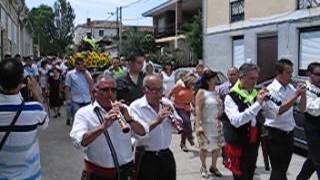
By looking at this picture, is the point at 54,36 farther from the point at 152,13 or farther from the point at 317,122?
the point at 317,122

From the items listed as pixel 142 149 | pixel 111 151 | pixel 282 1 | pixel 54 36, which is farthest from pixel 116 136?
pixel 54 36

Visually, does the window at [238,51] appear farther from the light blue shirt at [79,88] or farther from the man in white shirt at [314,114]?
the man in white shirt at [314,114]

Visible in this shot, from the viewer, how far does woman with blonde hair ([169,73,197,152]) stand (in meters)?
11.5

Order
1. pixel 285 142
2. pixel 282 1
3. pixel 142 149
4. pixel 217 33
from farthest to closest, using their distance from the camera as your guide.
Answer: pixel 217 33 < pixel 282 1 < pixel 285 142 < pixel 142 149

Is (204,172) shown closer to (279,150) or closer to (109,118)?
→ (279,150)

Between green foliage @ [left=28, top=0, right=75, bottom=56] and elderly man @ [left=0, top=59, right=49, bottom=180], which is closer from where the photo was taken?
elderly man @ [left=0, top=59, right=49, bottom=180]

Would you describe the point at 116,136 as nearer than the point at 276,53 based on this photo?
Yes

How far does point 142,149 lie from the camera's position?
17.7 ft

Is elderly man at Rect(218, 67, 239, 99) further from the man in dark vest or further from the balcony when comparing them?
the balcony

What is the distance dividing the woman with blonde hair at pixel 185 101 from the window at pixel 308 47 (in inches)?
305

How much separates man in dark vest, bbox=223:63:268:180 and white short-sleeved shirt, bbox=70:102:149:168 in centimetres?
185

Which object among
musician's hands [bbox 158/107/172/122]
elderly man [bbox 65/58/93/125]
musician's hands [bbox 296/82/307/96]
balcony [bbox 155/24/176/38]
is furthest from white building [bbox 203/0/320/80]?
balcony [bbox 155/24/176/38]

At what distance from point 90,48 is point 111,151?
33.1 feet

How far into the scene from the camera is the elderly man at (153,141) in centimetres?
535
